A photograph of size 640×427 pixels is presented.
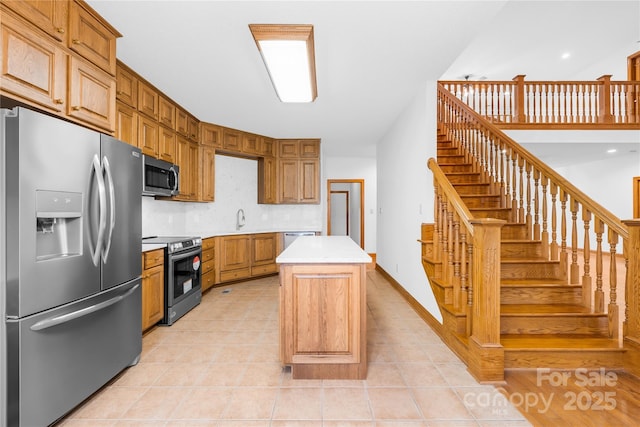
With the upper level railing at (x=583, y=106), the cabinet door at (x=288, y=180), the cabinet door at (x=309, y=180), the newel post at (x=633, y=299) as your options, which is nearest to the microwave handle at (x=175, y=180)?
the cabinet door at (x=288, y=180)

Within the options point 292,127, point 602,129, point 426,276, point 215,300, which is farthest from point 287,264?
point 602,129

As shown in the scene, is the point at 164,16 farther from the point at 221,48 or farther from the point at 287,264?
the point at 287,264

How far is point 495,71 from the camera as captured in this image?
7.27 m

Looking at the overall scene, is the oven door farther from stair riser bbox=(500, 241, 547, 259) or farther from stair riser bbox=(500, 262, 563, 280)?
stair riser bbox=(500, 241, 547, 259)

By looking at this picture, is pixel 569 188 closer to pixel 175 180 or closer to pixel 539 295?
pixel 539 295

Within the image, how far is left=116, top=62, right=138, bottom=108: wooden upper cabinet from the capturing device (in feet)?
9.06

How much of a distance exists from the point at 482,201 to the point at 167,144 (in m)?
3.82

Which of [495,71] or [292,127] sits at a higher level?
[495,71]

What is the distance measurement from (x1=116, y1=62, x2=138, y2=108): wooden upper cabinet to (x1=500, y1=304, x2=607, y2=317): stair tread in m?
3.77

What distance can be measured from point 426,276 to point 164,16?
10.4 ft

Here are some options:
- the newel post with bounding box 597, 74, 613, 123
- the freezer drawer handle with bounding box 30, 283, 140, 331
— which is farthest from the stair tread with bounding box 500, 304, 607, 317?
the newel post with bounding box 597, 74, 613, 123

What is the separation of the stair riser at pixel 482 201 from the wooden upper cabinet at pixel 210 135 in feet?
11.8

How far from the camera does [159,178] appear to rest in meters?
3.39

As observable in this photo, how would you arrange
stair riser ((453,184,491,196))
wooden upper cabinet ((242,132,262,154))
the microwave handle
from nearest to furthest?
the microwave handle
stair riser ((453,184,491,196))
wooden upper cabinet ((242,132,262,154))
